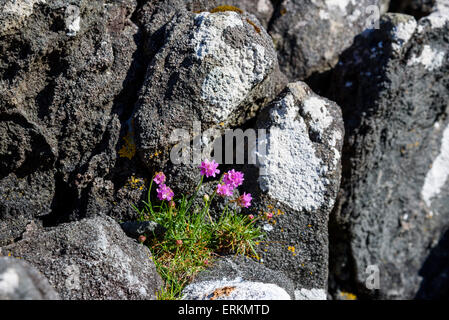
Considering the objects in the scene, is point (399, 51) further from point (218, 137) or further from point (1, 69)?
point (1, 69)

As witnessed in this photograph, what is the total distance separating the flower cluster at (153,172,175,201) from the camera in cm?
397

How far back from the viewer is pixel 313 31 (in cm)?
560

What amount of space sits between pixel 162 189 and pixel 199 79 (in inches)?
42.3

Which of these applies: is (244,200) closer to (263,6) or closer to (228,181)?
(228,181)

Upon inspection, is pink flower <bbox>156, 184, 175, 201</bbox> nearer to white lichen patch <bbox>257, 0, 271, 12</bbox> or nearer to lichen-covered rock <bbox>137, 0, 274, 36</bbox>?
lichen-covered rock <bbox>137, 0, 274, 36</bbox>

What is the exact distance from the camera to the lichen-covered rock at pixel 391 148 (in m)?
5.03

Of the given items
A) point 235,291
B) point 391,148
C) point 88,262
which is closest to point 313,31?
point 391,148

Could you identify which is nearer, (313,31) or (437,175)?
(313,31)

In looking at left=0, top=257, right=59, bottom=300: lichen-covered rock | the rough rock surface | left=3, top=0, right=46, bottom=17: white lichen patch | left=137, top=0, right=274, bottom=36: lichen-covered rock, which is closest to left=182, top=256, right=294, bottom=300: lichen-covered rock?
left=0, top=257, right=59, bottom=300: lichen-covered rock

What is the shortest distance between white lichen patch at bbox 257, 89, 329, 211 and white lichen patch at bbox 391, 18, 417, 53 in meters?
1.51

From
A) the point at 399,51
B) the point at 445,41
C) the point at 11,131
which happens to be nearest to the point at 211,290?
the point at 11,131

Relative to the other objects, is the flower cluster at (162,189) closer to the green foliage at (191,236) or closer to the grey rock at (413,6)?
the green foliage at (191,236)

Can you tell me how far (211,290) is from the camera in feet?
11.4
